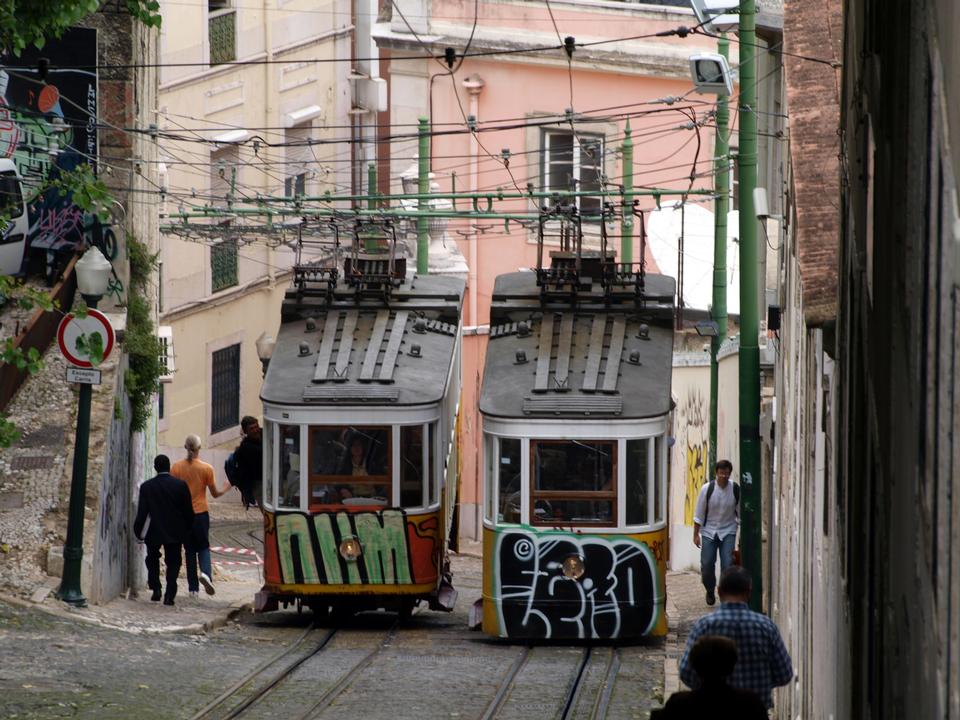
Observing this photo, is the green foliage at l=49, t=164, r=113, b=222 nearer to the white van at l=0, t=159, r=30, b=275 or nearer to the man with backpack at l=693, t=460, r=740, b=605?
the white van at l=0, t=159, r=30, b=275

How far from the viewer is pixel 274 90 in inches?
1690

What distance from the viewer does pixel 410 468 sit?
18.5 meters

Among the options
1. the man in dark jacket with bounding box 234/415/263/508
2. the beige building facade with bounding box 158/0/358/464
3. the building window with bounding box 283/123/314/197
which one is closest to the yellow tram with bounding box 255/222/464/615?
the man in dark jacket with bounding box 234/415/263/508

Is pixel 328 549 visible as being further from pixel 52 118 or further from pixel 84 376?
pixel 52 118

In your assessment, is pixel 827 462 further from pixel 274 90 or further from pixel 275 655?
pixel 274 90

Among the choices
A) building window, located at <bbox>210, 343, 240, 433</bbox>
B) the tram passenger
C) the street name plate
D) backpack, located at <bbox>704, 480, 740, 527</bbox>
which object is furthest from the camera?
building window, located at <bbox>210, 343, 240, 433</bbox>

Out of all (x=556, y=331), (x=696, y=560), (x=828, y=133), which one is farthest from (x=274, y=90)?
(x=828, y=133)

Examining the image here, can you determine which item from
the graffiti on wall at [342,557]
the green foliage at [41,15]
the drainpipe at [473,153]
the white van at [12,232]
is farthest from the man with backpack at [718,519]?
the drainpipe at [473,153]

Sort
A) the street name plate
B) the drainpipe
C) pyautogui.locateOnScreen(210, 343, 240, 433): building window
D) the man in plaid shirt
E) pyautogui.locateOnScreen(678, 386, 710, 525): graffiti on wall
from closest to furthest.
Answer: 1. the man in plaid shirt
2. the street name plate
3. pyautogui.locateOnScreen(678, 386, 710, 525): graffiti on wall
4. the drainpipe
5. pyautogui.locateOnScreen(210, 343, 240, 433): building window

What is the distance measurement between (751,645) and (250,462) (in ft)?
45.1

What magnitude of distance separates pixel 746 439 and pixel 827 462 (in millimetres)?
7874

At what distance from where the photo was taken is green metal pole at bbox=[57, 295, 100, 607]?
16531 mm

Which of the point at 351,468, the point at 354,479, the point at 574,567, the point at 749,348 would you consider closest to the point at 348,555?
the point at 354,479

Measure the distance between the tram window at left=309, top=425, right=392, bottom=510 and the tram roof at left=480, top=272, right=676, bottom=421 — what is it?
3.70ft
